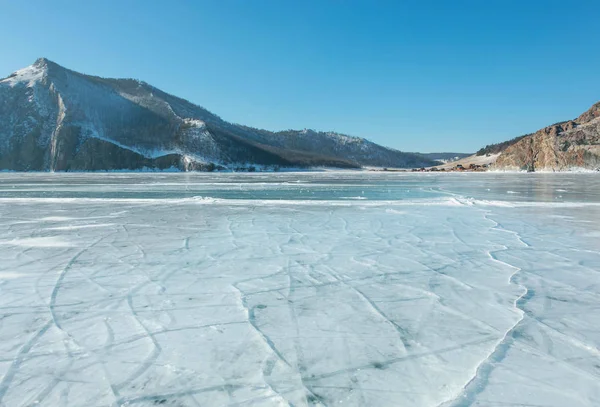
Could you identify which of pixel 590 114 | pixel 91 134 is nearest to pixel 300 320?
pixel 590 114

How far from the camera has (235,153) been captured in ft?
358

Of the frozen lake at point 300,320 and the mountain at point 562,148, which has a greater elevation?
the mountain at point 562,148

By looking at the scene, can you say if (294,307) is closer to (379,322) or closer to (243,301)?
(243,301)

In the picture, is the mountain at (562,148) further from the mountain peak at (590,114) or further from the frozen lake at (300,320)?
the frozen lake at (300,320)

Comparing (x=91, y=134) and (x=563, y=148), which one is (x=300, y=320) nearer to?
(x=563, y=148)

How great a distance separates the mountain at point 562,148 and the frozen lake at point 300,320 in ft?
213

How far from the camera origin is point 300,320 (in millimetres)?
3518

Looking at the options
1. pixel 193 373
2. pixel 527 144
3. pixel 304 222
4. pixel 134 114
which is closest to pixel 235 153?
pixel 134 114

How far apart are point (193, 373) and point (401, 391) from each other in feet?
4.56

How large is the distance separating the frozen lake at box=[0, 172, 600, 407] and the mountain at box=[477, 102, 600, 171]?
65013 mm

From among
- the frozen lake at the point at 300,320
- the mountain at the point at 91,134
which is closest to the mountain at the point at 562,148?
the mountain at the point at 91,134

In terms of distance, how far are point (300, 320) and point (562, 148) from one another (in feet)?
244

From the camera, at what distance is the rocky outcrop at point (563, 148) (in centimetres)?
5912

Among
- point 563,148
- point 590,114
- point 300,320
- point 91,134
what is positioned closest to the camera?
point 300,320
